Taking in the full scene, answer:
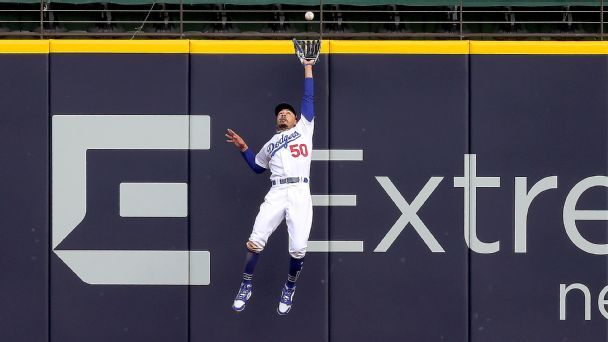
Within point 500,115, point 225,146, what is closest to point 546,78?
point 500,115

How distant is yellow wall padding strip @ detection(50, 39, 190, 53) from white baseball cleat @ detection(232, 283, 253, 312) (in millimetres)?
2100

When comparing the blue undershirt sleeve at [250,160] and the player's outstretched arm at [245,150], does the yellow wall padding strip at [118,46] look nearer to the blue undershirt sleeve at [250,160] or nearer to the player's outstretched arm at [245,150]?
the player's outstretched arm at [245,150]

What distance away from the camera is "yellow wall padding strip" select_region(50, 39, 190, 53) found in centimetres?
941

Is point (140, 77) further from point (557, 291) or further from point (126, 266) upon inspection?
point (557, 291)

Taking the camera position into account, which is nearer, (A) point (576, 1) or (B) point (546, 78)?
(B) point (546, 78)

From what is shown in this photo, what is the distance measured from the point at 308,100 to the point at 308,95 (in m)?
0.04

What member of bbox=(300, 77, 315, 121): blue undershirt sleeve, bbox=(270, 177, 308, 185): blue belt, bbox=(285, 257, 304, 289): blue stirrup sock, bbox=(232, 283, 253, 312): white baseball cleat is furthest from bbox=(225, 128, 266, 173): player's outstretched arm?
bbox=(232, 283, 253, 312): white baseball cleat

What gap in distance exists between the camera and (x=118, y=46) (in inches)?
371

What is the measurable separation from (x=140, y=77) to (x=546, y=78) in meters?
3.54

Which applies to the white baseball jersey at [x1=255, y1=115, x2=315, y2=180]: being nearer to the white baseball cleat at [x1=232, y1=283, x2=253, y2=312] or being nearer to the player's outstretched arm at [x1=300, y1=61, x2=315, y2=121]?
the player's outstretched arm at [x1=300, y1=61, x2=315, y2=121]

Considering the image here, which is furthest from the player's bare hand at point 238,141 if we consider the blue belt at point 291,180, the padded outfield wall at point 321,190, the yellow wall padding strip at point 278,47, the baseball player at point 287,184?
the yellow wall padding strip at point 278,47

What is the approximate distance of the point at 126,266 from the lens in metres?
9.47

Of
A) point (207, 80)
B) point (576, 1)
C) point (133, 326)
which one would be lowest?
point (133, 326)

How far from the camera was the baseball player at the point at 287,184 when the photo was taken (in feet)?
29.8
